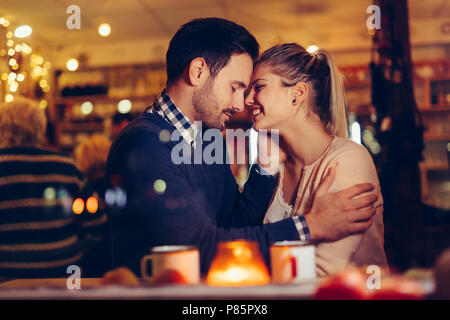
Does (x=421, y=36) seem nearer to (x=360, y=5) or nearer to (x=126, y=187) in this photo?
(x=360, y=5)

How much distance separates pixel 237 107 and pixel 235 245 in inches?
26.1

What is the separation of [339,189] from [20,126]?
1634 mm

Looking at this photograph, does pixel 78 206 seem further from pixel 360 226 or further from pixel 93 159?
pixel 360 226

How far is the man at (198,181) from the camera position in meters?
1.09

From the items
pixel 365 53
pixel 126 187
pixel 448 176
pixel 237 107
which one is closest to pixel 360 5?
pixel 365 53

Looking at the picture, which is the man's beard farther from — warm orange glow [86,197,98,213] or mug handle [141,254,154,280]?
warm orange glow [86,197,98,213]

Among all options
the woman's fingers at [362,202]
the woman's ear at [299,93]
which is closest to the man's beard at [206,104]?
the woman's ear at [299,93]

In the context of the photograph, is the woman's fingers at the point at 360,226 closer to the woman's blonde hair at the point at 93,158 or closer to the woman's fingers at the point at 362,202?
the woman's fingers at the point at 362,202

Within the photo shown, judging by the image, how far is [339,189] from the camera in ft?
3.90

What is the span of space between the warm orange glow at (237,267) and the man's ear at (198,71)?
683 millimetres

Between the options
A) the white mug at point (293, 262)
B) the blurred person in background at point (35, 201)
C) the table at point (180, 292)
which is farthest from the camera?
the blurred person in background at point (35, 201)

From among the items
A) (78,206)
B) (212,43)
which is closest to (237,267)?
(212,43)

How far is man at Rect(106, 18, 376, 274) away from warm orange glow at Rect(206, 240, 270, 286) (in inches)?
2.5

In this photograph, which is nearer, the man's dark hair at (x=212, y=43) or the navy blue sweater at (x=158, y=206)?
the navy blue sweater at (x=158, y=206)
